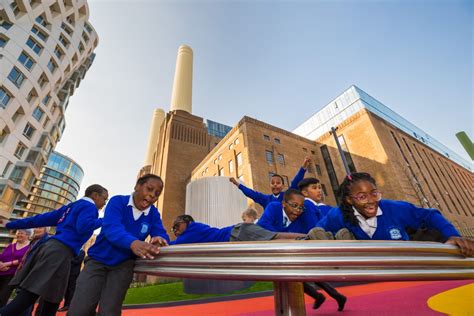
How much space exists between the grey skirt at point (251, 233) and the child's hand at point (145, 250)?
48cm

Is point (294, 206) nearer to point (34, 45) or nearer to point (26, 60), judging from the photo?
point (26, 60)

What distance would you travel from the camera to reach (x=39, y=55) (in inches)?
784

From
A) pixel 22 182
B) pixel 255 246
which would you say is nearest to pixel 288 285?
pixel 255 246

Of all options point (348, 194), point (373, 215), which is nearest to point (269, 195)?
point (348, 194)

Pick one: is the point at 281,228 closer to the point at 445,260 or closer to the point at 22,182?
the point at 445,260

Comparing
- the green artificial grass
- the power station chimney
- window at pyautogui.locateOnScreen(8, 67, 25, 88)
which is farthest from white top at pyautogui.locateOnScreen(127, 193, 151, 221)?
Answer: the power station chimney

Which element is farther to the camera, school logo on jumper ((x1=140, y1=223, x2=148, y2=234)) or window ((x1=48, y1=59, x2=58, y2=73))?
window ((x1=48, y1=59, x2=58, y2=73))

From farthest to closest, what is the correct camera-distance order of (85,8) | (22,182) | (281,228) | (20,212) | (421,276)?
(20,212)
(85,8)
(22,182)
(281,228)
(421,276)

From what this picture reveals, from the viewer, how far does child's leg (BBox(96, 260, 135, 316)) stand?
1664 millimetres

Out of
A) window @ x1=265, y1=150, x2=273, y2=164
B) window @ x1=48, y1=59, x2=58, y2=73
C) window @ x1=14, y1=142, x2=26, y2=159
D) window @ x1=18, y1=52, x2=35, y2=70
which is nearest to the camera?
window @ x1=18, y1=52, x2=35, y2=70

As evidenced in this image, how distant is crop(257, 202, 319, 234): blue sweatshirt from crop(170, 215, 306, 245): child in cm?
41

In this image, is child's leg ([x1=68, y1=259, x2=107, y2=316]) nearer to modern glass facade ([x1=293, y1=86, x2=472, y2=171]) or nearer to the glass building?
modern glass facade ([x1=293, y1=86, x2=472, y2=171])

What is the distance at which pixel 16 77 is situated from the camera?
1783 centimetres

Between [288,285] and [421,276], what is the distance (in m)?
0.79
